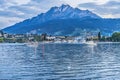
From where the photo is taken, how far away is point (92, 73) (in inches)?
2015

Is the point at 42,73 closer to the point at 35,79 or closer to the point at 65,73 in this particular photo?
the point at 65,73

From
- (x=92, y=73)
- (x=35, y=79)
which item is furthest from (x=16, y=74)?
(x=92, y=73)

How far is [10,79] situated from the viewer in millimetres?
45031

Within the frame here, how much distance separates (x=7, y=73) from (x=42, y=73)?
459 cm

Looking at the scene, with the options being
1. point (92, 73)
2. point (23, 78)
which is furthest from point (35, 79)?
point (92, 73)

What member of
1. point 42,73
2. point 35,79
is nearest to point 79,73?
point 42,73

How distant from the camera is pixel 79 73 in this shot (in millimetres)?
51219

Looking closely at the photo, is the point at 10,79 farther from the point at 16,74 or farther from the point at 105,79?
the point at 105,79

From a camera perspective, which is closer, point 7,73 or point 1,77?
point 1,77

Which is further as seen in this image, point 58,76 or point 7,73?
point 7,73

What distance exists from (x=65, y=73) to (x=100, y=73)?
15.3ft

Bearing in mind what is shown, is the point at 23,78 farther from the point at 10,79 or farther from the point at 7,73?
the point at 7,73

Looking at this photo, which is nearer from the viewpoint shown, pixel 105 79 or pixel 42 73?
pixel 105 79

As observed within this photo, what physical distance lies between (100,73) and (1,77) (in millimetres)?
13219
